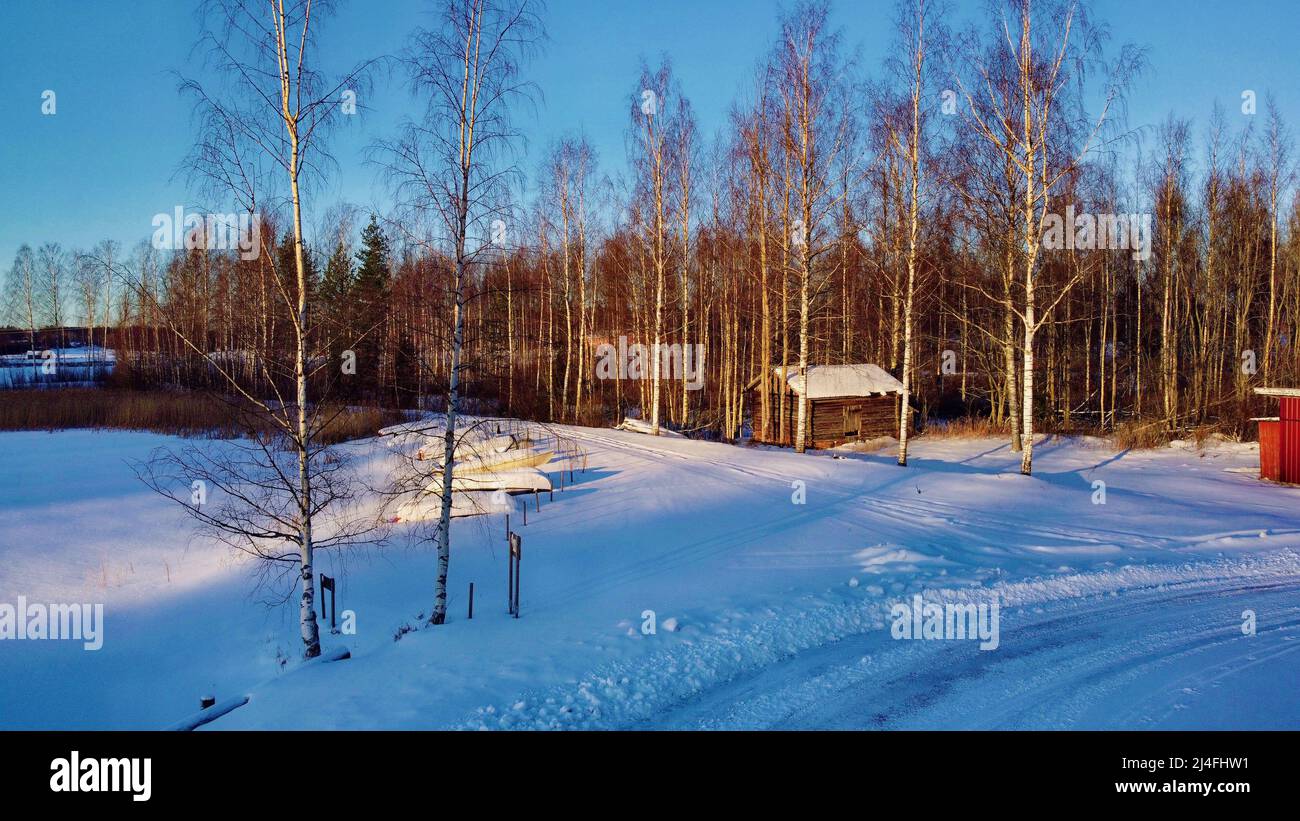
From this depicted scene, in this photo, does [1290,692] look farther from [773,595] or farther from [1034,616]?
[773,595]

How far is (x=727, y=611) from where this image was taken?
7684mm

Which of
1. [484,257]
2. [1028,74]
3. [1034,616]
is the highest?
[1028,74]

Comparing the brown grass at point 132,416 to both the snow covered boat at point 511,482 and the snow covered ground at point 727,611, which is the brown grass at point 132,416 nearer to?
the snow covered ground at point 727,611

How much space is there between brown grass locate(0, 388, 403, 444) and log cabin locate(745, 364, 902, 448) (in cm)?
1562

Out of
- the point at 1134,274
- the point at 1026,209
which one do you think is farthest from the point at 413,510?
the point at 1134,274

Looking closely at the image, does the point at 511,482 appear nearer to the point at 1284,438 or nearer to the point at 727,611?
the point at 727,611

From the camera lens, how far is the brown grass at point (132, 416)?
1035 inches

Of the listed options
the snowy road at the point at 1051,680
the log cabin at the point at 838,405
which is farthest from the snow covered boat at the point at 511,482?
the log cabin at the point at 838,405

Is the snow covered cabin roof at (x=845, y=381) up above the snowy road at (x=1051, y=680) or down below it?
above

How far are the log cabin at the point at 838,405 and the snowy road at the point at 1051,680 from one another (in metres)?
18.7

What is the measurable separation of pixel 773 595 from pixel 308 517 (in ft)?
18.7
